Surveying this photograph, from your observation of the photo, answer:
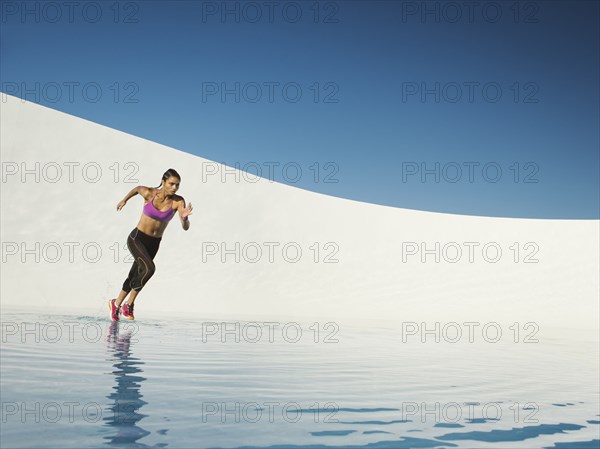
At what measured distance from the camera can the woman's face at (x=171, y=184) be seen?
824 centimetres

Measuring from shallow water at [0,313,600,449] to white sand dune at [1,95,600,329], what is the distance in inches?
478

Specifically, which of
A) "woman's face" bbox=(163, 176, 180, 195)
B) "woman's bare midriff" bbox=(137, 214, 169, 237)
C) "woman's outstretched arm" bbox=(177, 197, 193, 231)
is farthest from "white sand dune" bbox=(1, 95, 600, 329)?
"woman's outstretched arm" bbox=(177, 197, 193, 231)

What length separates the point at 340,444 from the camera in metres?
2.60

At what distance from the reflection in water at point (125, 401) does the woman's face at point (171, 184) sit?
275cm

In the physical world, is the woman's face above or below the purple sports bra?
above

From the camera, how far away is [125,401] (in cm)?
326

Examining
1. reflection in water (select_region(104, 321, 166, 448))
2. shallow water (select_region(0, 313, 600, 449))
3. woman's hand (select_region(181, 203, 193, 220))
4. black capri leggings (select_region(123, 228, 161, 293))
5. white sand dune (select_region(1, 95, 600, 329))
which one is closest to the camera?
reflection in water (select_region(104, 321, 166, 448))

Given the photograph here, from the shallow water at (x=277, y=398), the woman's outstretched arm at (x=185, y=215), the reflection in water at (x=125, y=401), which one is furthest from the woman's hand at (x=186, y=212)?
the reflection in water at (x=125, y=401)

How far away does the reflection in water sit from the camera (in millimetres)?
2494

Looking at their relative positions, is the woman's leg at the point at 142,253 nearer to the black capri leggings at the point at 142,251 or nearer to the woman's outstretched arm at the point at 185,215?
the black capri leggings at the point at 142,251

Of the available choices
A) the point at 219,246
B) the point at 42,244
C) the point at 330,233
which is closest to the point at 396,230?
the point at 330,233

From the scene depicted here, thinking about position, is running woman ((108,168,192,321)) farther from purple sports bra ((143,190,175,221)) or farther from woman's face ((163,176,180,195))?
woman's face ((163,176,180,195))

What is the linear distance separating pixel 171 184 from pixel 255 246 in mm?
14025

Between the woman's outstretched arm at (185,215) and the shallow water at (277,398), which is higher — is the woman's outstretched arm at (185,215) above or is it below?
above
